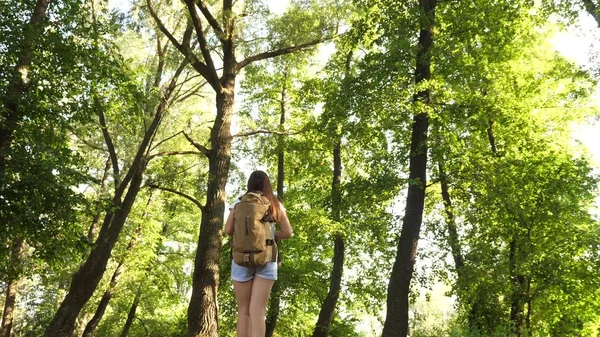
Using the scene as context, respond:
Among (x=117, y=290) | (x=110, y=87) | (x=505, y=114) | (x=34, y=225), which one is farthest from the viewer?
(x=117, y=290)

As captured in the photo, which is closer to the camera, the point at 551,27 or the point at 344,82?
the point at 344,82

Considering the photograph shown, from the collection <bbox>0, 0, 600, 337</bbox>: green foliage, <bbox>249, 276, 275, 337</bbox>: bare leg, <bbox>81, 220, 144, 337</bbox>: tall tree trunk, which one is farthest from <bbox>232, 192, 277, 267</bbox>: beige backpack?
<bbox>81, 220, 144, 337</bbox>: tall tree trunk

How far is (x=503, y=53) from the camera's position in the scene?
36.6ft

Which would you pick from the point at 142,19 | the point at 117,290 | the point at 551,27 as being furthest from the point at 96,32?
the point at 551,27

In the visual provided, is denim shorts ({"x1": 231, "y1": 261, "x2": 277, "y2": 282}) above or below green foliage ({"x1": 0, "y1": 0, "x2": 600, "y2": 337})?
below

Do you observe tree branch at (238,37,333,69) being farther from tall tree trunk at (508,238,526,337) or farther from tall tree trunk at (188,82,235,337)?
tall tree trunk at (508,238,526,337)

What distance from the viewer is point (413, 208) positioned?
8.88 metres

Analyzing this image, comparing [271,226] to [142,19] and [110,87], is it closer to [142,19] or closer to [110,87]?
[110,87]

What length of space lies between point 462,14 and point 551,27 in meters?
9.07

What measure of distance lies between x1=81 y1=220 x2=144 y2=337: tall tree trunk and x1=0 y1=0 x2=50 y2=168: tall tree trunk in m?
11.5

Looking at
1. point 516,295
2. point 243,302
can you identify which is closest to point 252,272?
point 243,302

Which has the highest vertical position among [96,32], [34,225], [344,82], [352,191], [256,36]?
[256,36]

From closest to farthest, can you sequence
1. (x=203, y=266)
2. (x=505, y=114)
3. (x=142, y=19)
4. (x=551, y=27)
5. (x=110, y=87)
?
(x=203, y=266) < (x=505, y=114) < (x=110, y=87) < (x=142, y=19) < (x=551, y=27)

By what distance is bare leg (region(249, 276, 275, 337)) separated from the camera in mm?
3918
